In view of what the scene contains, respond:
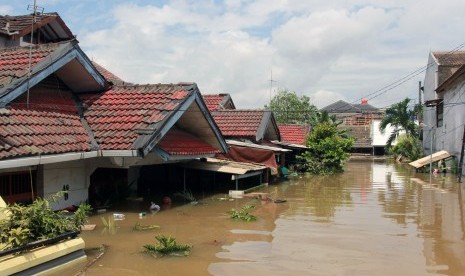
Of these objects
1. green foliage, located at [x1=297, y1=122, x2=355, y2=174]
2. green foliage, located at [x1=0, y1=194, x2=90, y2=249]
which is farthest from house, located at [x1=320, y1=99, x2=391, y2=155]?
green foliage, located at [x1=0, y1=194, x2=90, y2=249]

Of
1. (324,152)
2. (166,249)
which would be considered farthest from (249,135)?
(166,249)

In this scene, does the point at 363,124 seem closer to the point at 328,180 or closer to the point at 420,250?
the point at 328,180

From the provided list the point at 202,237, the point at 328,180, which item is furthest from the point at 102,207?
the point at 328,180

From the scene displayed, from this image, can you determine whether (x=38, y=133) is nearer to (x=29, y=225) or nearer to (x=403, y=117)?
(x=29, y=225)

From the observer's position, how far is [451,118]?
92.6 feet

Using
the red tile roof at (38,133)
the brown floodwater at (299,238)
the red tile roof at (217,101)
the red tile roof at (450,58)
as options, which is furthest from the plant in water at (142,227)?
the red tile roof at (450,58)

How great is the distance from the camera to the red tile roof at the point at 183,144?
1311 centimetres

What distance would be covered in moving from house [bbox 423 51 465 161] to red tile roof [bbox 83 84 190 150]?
1787cm

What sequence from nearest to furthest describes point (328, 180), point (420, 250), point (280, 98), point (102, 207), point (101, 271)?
point (101, 271) → point (420, 250) → point (102, 207) → point (328, 180) → point (280, 98)

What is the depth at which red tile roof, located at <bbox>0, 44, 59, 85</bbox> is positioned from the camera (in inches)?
418

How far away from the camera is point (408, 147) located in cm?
4194

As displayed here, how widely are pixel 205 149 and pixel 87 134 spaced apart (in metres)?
5.01

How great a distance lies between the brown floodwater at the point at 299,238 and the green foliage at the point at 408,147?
80.5 ft

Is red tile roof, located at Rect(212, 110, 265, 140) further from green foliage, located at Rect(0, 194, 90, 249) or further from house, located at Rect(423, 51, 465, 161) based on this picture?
green foliage, located at Rect(0, 194, 90, 249)
